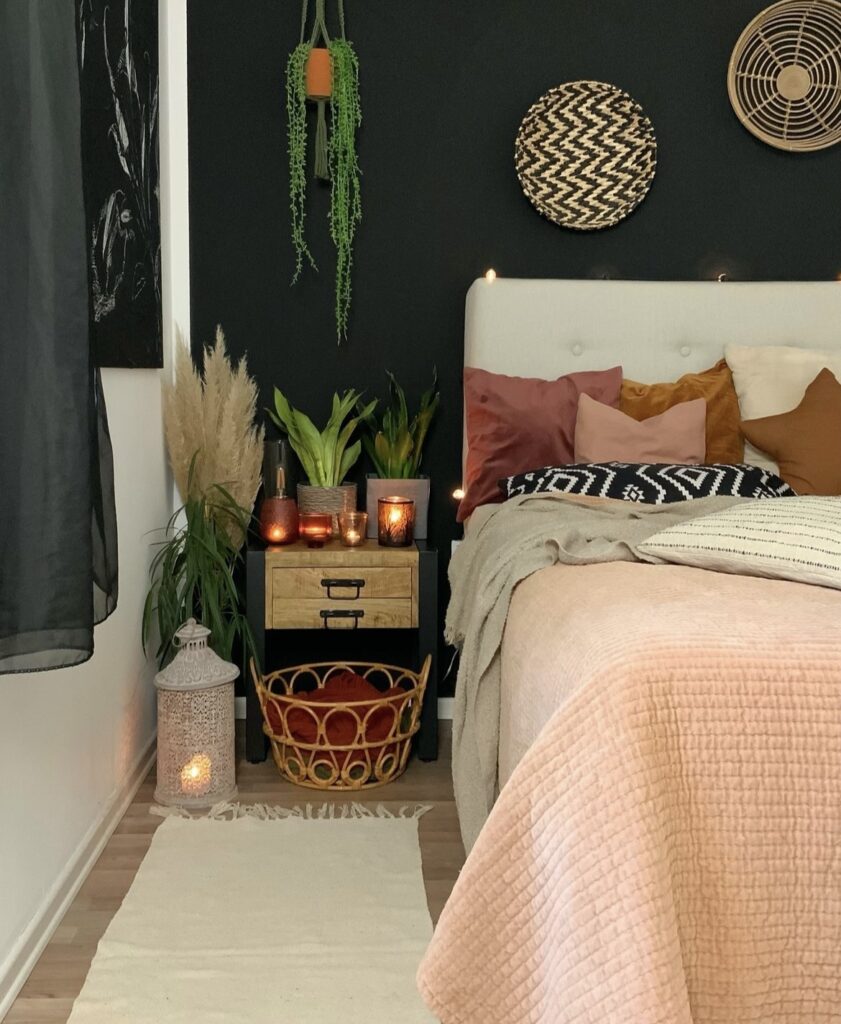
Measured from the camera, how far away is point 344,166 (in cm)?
319

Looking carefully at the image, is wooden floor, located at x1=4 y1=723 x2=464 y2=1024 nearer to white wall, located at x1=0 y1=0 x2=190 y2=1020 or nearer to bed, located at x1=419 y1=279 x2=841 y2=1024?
white wall, located at x1=0 y1=0 x2=190 y2=1020

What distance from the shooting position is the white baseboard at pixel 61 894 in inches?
68.7

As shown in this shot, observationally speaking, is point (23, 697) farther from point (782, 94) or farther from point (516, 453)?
point (782, 94)

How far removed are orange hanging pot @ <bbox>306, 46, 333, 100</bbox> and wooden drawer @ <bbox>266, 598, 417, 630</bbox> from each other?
1.45 m

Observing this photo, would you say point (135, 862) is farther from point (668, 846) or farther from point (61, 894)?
point (668, 846)

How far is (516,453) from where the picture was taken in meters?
2.90

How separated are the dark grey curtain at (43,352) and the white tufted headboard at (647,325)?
190cm

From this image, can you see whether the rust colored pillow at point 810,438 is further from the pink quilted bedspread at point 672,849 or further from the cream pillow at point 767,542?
the pink quilted bedspread at point 672,849

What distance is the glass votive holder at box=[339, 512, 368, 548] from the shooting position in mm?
2984

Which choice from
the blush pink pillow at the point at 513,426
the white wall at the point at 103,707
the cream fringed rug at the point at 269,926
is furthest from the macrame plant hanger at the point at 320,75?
the cream fringed rug at the point at 269,926

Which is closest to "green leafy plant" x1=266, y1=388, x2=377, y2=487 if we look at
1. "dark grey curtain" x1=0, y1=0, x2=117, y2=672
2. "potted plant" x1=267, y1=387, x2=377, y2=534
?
"potted plant" x1=267, y1=387, x2=377, y2=534

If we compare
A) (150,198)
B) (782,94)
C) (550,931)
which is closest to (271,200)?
(150,198)

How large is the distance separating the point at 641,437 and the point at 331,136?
4.49 ft

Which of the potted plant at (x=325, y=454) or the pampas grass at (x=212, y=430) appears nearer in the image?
the pampas grass at (x=212, y=430)
